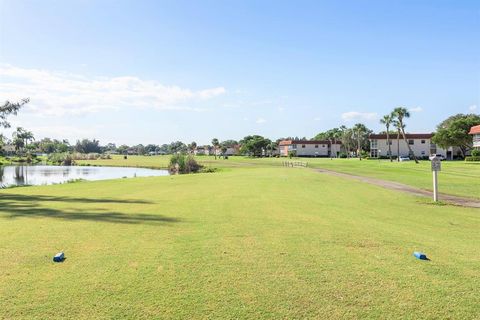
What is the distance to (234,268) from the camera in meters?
6.59

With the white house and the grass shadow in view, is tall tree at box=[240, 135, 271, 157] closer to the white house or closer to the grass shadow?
the white house

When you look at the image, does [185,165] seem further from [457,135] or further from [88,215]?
[457,135]

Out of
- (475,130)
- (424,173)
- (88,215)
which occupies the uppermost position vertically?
(475,130)

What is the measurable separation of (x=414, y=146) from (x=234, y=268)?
127 meters

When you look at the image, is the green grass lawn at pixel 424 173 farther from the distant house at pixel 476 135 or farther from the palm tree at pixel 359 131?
the palm tree at pixel 359 131

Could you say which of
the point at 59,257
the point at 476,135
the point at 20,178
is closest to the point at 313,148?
the point at 476,135

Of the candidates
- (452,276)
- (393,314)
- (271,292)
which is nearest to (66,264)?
(271,292)

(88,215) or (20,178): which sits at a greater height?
(88,215)

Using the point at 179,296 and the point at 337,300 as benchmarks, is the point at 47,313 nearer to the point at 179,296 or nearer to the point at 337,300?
the point at 179,296

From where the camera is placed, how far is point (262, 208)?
1411 centimetres

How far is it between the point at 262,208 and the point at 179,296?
8864 millimetres

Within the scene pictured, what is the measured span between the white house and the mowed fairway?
118 m

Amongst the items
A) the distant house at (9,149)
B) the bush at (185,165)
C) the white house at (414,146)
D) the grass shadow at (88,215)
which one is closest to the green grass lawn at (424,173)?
the bush at (185,165)

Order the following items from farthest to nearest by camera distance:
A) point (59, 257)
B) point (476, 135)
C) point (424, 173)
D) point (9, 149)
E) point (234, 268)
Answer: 1. point (9, 149)
2. point (476, 135)
3. point (424, 173)
4. point (59, 257)
5. point (234, 268)
